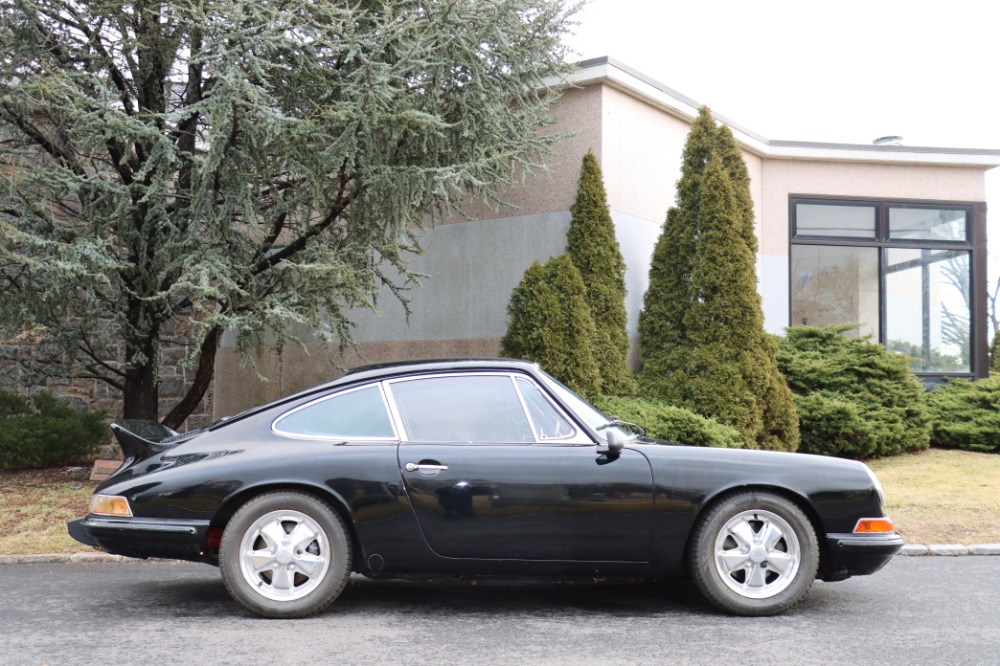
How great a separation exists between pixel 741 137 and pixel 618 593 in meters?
10.2

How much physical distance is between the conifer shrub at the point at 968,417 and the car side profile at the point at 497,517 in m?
9.64

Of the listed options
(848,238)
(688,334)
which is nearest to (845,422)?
(688,334)

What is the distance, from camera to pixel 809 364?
519 inches

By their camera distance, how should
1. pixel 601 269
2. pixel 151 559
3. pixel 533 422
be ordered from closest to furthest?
pixel 533 422
pixel 151 559
pixel 601 269

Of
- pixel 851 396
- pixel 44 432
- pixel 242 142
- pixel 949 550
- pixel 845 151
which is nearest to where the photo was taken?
pixel 949 550

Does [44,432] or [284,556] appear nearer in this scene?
A: [284,556]

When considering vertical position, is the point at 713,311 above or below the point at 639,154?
below

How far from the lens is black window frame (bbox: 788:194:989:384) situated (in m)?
15.4

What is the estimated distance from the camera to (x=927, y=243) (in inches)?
618

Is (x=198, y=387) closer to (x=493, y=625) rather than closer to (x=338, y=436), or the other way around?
(x=338, y=436)

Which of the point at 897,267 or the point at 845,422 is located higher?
the point at 897,267

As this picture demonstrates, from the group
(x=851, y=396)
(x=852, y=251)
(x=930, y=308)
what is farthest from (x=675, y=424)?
(x=930, y=308)

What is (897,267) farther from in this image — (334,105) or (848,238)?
(334,105)

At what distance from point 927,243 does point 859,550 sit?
40.0 ft
